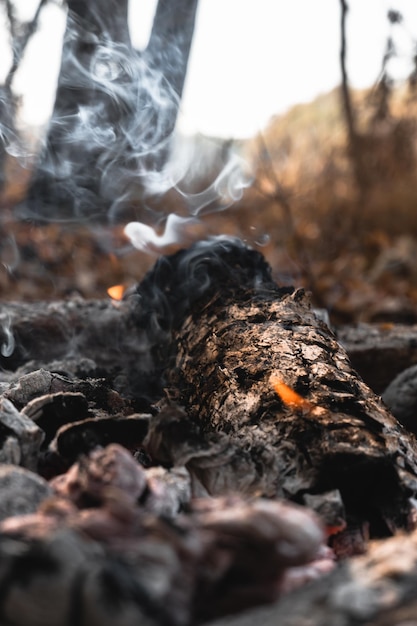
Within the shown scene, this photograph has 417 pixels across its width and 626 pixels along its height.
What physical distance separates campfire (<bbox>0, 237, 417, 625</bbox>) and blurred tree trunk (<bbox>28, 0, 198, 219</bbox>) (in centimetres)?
182

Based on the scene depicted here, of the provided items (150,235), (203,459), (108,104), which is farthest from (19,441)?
(108,104)

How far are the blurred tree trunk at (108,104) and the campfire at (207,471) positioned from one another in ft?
5.97

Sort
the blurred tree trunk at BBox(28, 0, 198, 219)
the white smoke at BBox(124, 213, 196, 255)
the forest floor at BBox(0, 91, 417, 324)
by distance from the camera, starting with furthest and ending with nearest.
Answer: the forest floor at BBox(0, 91, 417, 324)
the blurred tree trunk at BBox(28, 0, 198, 219)
the white smoke at BBox(124, 213, 196, 255)

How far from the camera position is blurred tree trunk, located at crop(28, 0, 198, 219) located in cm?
393

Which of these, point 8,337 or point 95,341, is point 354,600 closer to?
point 95,341

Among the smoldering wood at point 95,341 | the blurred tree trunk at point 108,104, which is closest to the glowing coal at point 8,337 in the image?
the smoldering wood at point 95,341

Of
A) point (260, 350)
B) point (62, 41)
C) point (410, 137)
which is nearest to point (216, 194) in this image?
point (410, 137)

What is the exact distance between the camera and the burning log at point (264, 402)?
132 centimetres

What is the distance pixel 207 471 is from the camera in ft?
4.36

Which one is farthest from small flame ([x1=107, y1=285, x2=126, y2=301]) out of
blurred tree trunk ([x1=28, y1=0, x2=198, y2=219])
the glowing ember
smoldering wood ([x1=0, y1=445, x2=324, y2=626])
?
smoldering wood ([x1=0, y1=445, x2=324, y2=626])

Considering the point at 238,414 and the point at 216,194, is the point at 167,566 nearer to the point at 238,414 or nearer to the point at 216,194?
the point at 238,414

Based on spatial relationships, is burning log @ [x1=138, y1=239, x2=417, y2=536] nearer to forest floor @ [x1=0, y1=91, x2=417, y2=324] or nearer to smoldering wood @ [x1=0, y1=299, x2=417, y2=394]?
smoldering wood @ [x1=0, y1=299, x2=417, y2=394]

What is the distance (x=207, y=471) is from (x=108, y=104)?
10.4ft

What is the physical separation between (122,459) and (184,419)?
0.97 feet
